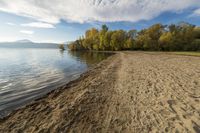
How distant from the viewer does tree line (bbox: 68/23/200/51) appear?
5647 cm

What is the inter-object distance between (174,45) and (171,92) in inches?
2323

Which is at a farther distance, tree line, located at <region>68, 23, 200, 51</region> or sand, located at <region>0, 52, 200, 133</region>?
tree line, located at <region>68, 23, 200, 51</region>

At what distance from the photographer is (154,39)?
6284 cm

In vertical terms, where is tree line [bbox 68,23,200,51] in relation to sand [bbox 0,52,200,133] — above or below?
above

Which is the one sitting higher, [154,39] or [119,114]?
[154,39]

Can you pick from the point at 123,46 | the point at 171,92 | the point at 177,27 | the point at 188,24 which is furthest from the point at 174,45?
the point at 171,92

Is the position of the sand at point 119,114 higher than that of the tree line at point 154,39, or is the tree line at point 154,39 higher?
the tree line at point 154,39

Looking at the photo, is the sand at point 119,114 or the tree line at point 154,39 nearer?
the sand at point 119,114

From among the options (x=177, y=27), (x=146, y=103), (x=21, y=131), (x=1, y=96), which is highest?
(x=177, y=27)

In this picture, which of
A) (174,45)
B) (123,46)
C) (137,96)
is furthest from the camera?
(123,46)

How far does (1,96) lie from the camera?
924 centimetres

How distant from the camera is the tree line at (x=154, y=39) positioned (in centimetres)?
5647

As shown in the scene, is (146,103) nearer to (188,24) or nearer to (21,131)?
(21,131)

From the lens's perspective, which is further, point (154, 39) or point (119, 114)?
point (154, 39)
